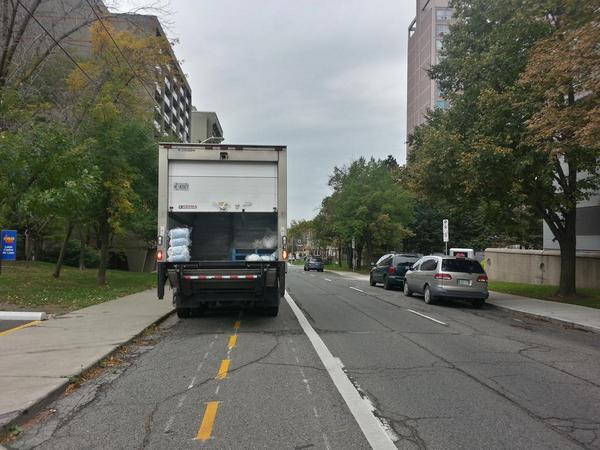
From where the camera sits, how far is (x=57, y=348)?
8.40 m

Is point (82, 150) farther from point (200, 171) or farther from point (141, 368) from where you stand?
point (141, 368)

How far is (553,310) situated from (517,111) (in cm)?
585

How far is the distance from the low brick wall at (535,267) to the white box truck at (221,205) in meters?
16.2

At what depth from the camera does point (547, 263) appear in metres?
25.1

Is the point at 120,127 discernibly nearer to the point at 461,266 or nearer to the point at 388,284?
the point at 388,284

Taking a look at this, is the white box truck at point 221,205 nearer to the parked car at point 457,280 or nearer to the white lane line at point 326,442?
the white lane line at point 326,442

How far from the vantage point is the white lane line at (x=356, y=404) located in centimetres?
461

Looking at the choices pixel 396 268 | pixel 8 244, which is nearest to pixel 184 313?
pixel 8 244

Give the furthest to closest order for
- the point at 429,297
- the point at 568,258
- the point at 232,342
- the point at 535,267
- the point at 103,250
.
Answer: the point at 535,267
the point at 103,250
the point at 568,258
the point at 429,297
the point at 232,342

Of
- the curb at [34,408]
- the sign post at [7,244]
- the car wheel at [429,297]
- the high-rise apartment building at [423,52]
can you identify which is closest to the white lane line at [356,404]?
the curb at [34,408]

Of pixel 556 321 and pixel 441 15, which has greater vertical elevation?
pixel 441 15

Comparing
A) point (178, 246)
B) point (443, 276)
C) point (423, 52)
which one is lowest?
point (443, 276)

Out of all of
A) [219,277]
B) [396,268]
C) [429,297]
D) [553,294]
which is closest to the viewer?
[219,277]

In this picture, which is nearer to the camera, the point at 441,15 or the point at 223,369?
the point at 223,369
